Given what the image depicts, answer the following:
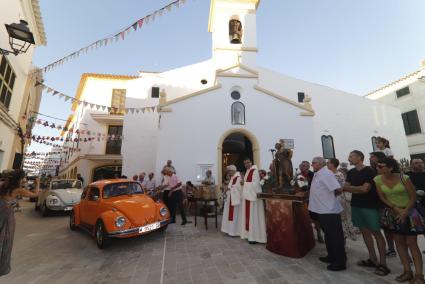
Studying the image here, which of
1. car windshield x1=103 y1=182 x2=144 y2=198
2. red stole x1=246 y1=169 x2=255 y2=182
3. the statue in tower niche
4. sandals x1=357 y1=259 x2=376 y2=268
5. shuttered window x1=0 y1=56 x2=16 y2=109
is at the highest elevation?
the statue in tower niche

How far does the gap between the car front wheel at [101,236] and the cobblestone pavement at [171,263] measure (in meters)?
0.13

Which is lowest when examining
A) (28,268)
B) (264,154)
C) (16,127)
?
(28,268)

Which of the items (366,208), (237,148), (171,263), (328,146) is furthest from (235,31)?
(171,263)

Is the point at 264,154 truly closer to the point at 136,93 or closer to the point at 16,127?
the point at 136,93

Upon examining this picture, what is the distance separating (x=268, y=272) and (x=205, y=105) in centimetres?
823

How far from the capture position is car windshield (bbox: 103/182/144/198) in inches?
213

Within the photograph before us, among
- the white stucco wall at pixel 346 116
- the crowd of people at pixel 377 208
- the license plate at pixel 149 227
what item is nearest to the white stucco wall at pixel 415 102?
the white stucco wall at pixel 346 116

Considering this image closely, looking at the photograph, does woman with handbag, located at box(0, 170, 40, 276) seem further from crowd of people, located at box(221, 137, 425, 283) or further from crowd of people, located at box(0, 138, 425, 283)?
crowd of people, located at box(221, 137, 425, 283)

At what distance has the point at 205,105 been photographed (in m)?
10.3

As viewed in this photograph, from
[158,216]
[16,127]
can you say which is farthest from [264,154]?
[16,127]

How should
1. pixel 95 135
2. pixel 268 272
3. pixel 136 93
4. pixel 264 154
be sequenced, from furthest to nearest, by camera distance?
pixel 95 135 → pixel 136 93 → pixel 264 154 → pixel 268 272

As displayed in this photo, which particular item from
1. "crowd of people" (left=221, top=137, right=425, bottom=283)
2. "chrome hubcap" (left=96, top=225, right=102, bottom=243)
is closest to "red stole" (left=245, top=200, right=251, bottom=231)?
"crowd of people" (left=221, top=137, right=425, bottom=283)

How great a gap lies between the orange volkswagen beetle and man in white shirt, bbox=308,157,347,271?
3.54 metres

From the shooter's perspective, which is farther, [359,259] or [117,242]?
[117,242]
